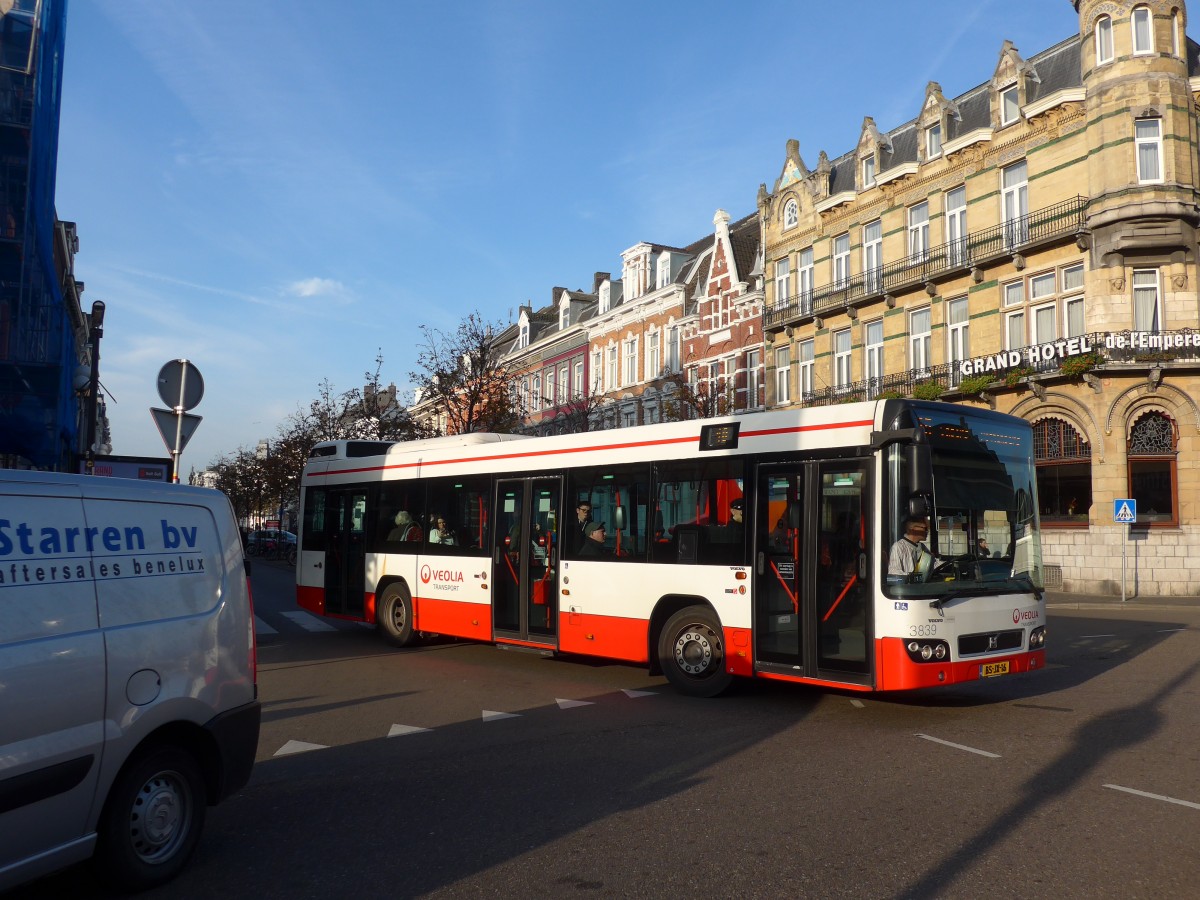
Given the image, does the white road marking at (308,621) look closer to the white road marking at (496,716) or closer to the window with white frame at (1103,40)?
the white road marking at (496,716)

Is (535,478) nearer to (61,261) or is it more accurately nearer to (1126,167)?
(1126,167)

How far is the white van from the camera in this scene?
4.01 metres

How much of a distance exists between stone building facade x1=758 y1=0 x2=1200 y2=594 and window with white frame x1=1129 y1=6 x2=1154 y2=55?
0.13ft

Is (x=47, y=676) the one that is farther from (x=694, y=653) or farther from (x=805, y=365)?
(x=805, y=365)

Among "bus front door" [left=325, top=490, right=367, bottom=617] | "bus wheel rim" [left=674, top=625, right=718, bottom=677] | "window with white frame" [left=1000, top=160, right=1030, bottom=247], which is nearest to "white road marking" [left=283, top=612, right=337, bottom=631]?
"bus front door" [left=325, top=490, right=367, bottom=617]

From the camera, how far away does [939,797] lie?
6207mm

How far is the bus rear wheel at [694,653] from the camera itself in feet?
32.1

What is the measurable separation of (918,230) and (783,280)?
24.1 ft

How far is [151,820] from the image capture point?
471 centimetres

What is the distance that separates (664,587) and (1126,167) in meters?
22.8

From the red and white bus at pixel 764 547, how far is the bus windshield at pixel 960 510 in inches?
0.7

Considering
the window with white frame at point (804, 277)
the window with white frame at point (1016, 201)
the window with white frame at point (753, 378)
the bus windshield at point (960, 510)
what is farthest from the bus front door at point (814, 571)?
the window with white frame at point (753, 378)

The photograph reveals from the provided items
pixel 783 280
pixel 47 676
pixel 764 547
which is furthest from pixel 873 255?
pixel 47 676

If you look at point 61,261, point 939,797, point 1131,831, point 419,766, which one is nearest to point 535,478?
point 419,766
